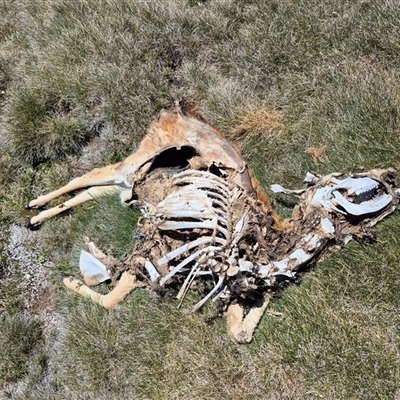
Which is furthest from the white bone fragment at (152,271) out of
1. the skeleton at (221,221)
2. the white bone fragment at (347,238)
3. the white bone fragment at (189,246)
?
the white bone fragment at (347,238)

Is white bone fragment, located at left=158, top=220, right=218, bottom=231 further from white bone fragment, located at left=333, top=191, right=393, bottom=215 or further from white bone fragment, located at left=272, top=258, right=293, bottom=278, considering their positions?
white bone fragment, located at left=333, top=191, right=393, bottom=215

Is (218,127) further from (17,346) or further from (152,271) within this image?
(17,346)

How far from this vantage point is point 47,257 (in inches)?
184

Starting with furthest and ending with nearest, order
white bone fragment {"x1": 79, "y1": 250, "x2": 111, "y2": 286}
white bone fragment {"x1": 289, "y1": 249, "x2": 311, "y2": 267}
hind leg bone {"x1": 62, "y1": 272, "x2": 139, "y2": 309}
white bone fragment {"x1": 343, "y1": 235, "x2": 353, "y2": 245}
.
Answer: white bone fragment {"x1": 79, "y1": 250, "x2": 111, "y2": 286} → hind leg bone {"x1": 62, "y1": 272, "x2": 139, "y2": 309} → white bone fragment {"x1": 343, "y1": 235, "x2": 353, "y2": 245} → white bone fragment {"x1": 289, "y1": 249, "x2": 311, "y2": 267}

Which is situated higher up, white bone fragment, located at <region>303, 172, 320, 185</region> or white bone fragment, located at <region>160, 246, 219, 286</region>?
white bone fragment, located at <region>303, 172, 320, 185</region>

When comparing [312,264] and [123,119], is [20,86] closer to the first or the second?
[123,119]

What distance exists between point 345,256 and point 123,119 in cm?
235

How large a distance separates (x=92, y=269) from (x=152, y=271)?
70 centimetres

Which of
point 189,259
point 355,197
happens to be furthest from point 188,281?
point 355,197

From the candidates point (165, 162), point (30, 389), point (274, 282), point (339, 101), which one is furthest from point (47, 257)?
point (339, 101)

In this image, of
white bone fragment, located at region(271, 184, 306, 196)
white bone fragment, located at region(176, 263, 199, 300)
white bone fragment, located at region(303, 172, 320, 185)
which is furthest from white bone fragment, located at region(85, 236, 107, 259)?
white bone fragment, located at region(303, 172, 320, 185)

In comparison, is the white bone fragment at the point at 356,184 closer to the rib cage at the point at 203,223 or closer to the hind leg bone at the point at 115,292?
the rib cage at the point at 203,223

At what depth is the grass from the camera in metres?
3.72

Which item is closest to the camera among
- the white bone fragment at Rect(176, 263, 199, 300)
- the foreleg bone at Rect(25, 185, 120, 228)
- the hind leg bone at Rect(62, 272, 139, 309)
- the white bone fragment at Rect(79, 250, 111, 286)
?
the white bone fragment at Rect(176, 263, 199, 300)
